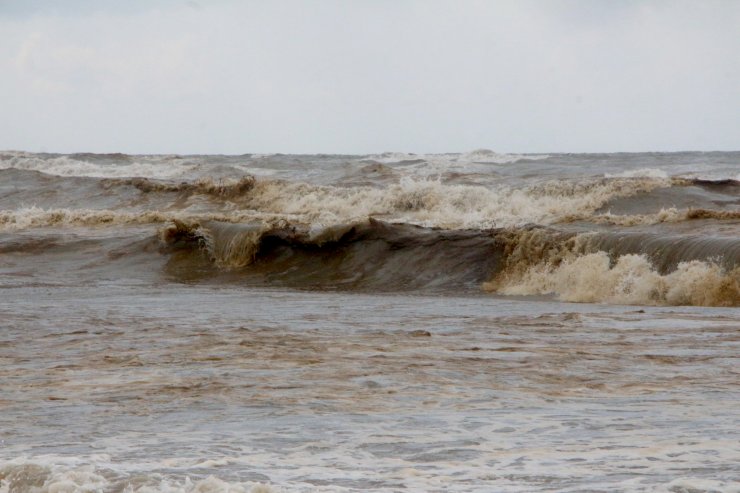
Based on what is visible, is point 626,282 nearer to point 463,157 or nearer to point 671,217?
point 671,217

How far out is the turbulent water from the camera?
450 cm

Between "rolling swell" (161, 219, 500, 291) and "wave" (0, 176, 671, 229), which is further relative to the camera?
"wave" (0, 176, 671, 229)

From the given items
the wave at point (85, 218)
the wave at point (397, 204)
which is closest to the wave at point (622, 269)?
the wave at point (397, 204)

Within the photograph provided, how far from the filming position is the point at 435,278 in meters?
15.3

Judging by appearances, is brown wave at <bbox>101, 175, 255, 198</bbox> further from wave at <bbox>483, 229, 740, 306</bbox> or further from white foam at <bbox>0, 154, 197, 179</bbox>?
wave at <bbox>483, 229, 740, 306</bbox>

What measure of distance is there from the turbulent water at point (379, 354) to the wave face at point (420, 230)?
2.3 inches

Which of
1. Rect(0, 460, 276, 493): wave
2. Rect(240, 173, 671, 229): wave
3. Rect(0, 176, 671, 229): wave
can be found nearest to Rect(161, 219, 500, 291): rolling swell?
Rect(0, 176, 671, 229): wave

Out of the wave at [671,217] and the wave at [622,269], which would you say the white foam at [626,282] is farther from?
the wave at [671,217]

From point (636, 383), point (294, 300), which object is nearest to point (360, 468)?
point (636, 383)

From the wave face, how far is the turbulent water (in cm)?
6

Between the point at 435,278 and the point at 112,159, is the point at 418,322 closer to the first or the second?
the point at 435,278

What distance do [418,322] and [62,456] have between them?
5.53 m

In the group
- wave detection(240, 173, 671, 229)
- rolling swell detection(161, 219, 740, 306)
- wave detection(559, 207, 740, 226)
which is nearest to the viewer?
rolling swell detection(161, 219, 740, 306)

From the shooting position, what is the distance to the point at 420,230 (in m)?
17.3
